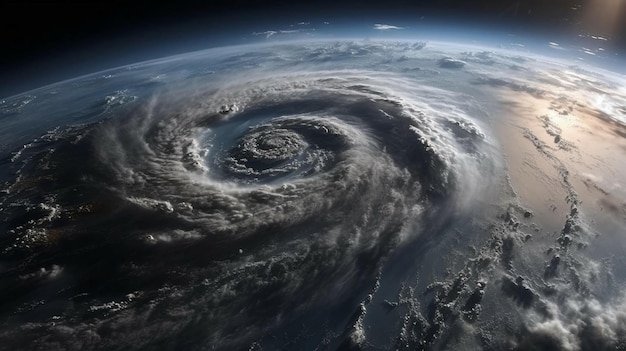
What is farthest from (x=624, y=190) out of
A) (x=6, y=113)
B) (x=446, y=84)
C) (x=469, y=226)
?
(x=6, y=113)

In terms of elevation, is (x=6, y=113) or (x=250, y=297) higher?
(x=6, y=113)

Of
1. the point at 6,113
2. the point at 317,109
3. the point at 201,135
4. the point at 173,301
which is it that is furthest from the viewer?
the point at 6,113

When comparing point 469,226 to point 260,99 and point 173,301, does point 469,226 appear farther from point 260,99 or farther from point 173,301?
point 260,99

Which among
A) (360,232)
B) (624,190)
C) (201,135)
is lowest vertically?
(624,190)

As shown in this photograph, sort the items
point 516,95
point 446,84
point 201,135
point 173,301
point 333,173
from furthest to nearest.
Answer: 1. point 446,84
2. point 516,95
3. point 201,135
4. point 333,173
5. point 173,301

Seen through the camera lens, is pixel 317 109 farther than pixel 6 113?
No

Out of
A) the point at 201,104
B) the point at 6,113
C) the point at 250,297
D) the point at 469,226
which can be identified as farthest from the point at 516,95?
the point at 6,113
